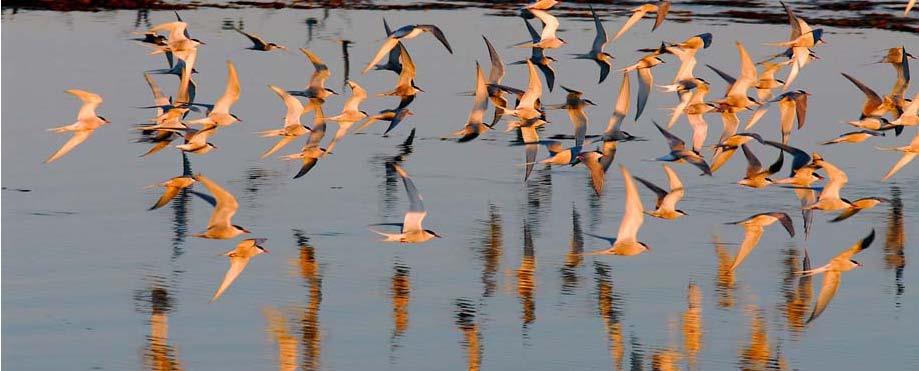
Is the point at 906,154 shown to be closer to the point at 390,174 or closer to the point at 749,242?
the point at 749,242

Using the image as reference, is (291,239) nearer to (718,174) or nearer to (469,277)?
(469,277)

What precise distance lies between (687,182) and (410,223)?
437 cm

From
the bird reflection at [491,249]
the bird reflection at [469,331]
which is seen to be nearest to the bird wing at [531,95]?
the bird reflection at [491,249]

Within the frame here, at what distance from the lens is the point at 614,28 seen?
33500mm

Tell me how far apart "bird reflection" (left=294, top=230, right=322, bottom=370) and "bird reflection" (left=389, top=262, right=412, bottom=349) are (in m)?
0.53

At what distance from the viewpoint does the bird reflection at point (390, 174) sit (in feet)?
60.2

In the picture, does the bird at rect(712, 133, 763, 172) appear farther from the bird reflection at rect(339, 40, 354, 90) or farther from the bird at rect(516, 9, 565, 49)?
the bird reflection at rect(339, 40, 354, 90)

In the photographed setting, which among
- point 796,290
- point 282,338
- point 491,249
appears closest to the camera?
point 282,338

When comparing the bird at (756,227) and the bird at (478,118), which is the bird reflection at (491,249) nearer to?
the bird at (478,118)

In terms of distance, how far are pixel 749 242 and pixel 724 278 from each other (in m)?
0.72

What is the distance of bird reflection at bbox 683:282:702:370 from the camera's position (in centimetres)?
1375

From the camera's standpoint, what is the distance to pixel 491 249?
16641mm

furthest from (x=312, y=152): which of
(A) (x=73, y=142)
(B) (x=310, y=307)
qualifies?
(B) (x=310, y=307)

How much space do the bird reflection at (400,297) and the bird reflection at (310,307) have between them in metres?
0.53
